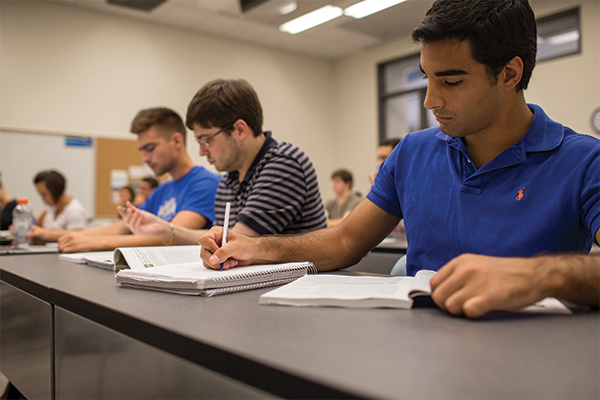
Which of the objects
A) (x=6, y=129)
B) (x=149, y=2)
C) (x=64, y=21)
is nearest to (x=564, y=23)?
(x=149, y=2)

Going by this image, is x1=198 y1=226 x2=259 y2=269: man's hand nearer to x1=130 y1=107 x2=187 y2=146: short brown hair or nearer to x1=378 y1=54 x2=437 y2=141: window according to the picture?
x1=130 y1=107 x2=187 y2=146: short brown hair

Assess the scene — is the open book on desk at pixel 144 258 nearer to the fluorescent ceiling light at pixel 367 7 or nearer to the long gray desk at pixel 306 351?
the long gray desk at pixel 306 351

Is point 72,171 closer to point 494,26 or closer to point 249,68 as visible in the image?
point 249,68

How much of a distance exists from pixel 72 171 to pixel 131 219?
413cm

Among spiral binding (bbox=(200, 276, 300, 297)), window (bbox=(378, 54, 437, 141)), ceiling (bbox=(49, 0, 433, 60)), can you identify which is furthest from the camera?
window (bbox=(378, 54, 437, 141))

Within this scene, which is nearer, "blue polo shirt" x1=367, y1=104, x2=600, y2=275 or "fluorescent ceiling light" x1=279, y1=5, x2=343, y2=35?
"blue polo shirt" x1=367, y1=104, x2=600, y2=275

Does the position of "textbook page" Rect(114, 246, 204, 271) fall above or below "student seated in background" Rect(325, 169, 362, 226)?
below

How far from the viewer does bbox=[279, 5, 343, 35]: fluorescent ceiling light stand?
5.03m

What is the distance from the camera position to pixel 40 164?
4.81 m

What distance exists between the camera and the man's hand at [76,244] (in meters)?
1.58

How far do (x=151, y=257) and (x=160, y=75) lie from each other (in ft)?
16.0

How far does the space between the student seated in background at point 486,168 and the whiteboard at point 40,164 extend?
15.2 feet

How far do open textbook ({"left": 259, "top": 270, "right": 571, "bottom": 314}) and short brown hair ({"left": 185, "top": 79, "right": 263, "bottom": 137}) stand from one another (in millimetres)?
899

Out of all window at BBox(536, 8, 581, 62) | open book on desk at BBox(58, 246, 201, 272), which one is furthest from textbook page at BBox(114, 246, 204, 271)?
window at BBox(536, 8, 581, 62)
